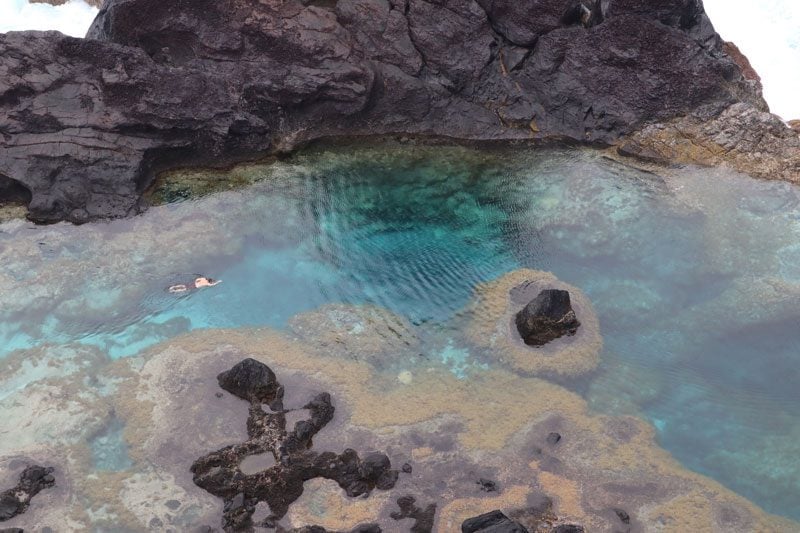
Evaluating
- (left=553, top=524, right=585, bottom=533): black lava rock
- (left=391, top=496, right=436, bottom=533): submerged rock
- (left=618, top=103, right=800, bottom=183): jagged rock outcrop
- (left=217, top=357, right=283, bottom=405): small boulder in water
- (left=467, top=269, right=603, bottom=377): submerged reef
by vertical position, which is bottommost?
(left=391, top=496, right=436, bottom=533): submerged rock

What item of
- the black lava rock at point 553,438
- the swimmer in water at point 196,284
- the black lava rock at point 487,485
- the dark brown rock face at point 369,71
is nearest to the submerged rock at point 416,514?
the black lava rock at point 487,485

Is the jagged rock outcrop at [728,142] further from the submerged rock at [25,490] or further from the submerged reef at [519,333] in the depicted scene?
the submerged rock at [25,490]

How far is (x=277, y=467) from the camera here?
12883mm

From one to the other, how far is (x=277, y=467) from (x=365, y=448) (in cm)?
149

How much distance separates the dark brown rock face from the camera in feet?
63.1

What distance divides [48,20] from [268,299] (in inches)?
683

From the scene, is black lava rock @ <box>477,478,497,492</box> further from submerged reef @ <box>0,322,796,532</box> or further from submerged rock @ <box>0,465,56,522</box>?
submerged rock @ <box>0,465,56,522</box>

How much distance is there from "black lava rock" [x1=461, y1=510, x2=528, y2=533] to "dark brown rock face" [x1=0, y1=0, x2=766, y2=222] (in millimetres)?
11858

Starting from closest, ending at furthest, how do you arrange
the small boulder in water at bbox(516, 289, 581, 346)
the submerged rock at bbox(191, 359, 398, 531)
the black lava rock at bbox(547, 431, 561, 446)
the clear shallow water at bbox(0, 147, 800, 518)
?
the submerged rock at bbox(191, 359, 398, 531)
the black lava rock at bbox(547, 431, 561, 446)
the clear shallow water at bbox(0, 147, 800, 518)
the small boulder in water at bbox(516, 289, 581, 346)

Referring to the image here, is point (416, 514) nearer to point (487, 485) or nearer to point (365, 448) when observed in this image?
point (487, 485)

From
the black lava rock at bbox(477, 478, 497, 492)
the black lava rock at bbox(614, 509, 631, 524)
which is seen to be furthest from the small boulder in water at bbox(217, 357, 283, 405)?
the black lava rock at bbox(614, 509, 631, 524)

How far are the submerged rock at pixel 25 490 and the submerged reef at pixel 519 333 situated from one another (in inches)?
311

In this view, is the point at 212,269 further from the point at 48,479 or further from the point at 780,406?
the point at 780,406

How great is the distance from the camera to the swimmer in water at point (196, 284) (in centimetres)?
1654
